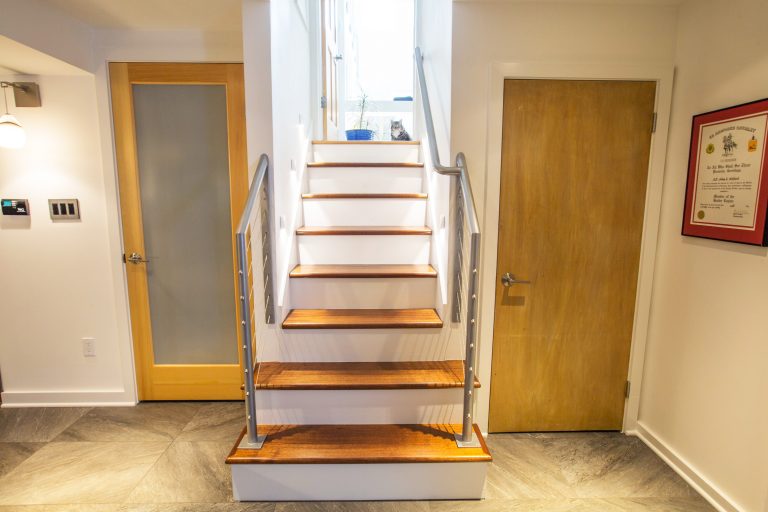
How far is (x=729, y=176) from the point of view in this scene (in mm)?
1691

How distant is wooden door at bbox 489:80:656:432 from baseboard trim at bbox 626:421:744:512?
0.14m

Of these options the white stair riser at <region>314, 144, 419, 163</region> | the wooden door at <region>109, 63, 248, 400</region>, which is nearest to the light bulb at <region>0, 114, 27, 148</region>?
the wooden door at <region>109, 63, 248, 400</region>

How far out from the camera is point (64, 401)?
8.44 feet

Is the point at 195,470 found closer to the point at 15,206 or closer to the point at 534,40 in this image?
the point at 15,206

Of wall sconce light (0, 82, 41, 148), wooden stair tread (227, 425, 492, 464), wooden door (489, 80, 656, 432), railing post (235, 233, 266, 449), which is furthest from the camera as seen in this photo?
wall sconce light (0, 82, 41, 148)

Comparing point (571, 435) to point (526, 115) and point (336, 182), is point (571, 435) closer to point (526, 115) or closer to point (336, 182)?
point (526, 115)

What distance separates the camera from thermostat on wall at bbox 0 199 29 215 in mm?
2367

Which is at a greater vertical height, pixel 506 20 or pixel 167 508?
pixel 506 20

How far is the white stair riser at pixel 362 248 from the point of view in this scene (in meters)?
2.35

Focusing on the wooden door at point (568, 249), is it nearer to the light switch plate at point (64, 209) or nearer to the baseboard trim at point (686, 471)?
the baseboard trim at point (686, 471)

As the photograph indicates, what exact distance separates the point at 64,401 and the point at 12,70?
200 centimetres

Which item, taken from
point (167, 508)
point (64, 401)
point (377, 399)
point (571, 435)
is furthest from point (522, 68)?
point (64, 401)

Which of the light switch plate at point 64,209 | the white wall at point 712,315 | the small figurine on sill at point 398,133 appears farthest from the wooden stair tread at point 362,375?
the small figurine on sill at point 398,133

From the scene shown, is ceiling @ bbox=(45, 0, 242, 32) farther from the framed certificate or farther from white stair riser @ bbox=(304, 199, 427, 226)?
the framed certificate
